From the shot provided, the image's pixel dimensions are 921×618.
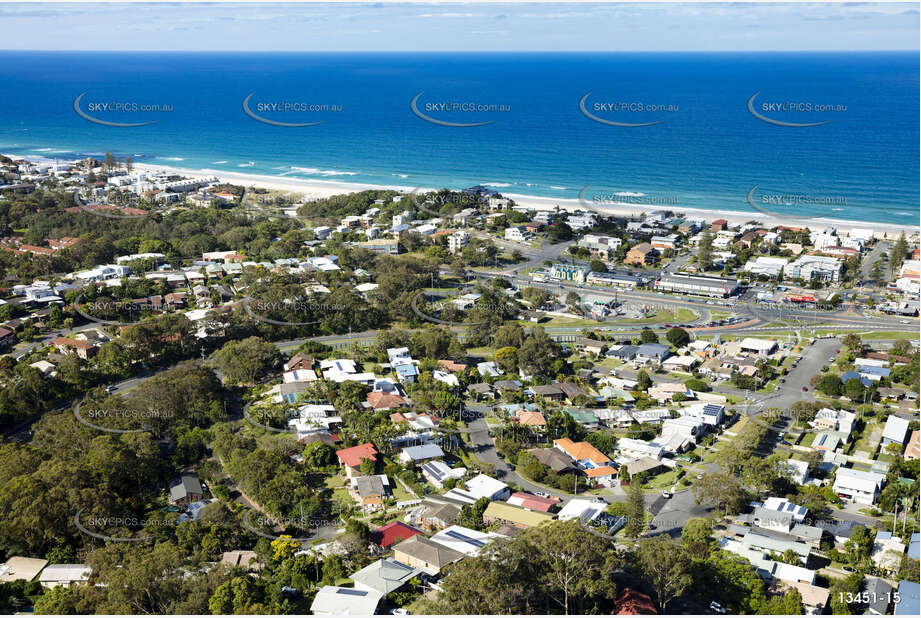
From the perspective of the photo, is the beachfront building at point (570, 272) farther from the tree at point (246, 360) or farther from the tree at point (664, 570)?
the tree at point (664, 570)

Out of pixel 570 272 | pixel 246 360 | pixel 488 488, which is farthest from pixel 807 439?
pixel 246 360

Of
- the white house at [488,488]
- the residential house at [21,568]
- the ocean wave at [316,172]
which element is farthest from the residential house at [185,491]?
the ocean wave at [316,172]

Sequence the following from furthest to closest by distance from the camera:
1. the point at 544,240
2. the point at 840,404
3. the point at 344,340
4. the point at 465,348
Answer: the point at 544,240, the point at 344,340, the point at 465,348, the point at 840,404

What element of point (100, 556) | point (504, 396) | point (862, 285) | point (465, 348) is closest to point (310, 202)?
point (465, 348)

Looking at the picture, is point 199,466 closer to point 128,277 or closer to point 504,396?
point 504,396

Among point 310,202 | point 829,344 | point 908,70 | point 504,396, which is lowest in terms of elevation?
point 504,396

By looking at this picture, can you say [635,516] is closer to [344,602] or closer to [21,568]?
[344,602]
